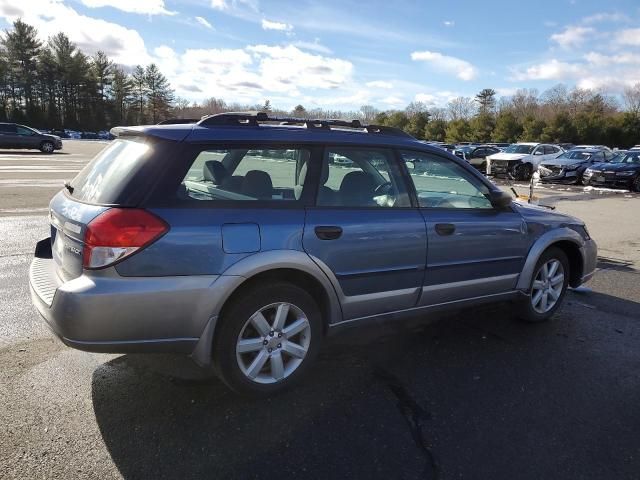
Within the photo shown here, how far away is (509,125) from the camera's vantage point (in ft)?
171

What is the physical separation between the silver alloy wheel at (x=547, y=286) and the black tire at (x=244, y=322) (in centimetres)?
250

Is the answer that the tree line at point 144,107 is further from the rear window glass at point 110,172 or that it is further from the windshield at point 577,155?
the rear window glass at point 110,172

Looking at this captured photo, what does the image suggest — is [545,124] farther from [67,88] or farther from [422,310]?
[67,88]

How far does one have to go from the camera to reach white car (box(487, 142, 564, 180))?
24.4m

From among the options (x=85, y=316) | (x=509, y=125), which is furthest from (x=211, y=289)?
(x=509, y=125)

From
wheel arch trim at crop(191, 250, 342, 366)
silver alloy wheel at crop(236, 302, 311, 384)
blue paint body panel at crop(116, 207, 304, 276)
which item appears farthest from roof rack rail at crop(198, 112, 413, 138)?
silver alloy wheel at crop(236, 302, 311, 384)

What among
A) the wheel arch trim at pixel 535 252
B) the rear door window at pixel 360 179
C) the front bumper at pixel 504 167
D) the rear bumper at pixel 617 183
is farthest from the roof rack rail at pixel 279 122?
the front bumper at pixel 504 167

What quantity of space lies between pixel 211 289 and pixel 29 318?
249 centimetres

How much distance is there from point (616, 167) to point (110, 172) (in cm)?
2223

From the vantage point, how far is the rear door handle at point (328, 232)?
3.14m

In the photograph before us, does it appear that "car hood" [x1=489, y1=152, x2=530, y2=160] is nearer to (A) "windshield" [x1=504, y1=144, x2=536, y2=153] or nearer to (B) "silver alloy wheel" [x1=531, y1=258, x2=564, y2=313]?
(A) "windshield" [x1=504, y1=144, x2=536, y2=153]

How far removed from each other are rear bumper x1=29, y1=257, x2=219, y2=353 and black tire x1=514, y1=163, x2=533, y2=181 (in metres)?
24.3

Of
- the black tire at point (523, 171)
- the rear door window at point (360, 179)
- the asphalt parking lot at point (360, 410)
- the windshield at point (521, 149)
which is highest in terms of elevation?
the rear door window at point (360, 179)

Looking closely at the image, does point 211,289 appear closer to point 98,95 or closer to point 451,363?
point 451,363
